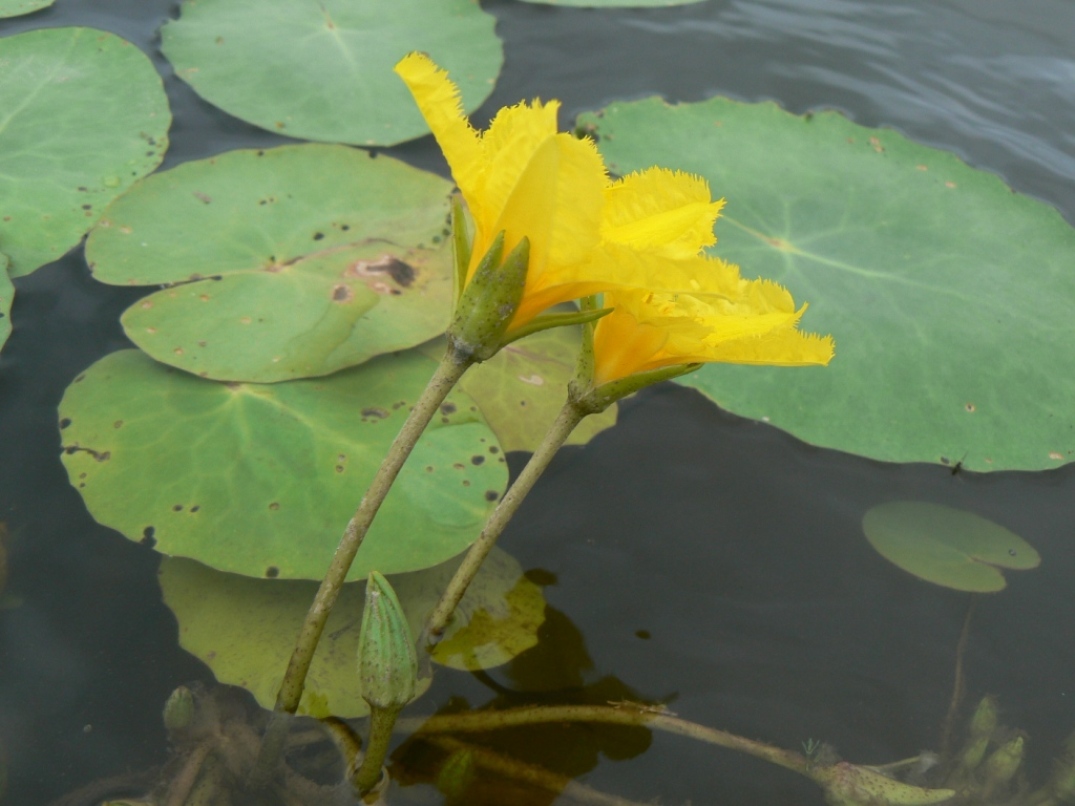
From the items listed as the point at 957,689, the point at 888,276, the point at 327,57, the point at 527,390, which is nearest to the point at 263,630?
the point at 527,390

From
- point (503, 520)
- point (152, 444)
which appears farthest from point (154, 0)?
point (503, 520)

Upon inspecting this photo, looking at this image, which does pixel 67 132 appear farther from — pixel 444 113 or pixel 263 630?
pixel 444 113

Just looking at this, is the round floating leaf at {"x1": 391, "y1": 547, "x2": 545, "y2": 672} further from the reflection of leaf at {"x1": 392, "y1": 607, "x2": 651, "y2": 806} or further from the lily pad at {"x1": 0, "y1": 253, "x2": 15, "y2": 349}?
the lily pad at {"x1": 0, "y1": 253, "x2": 15, "y2": 349}

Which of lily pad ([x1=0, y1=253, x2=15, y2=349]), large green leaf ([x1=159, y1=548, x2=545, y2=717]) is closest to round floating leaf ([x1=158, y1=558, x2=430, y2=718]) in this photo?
large green leaf ([x1=159, y1=548, x2=545, y2=717])

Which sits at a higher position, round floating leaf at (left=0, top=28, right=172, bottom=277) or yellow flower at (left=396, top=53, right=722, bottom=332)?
yellow flower at (left=396, top=53, right=722, bottom=332)

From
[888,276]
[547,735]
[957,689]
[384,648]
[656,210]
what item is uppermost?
[656,210]

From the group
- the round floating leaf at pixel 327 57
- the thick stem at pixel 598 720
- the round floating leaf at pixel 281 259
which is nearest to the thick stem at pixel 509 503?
the thick stem at pixel 598 720

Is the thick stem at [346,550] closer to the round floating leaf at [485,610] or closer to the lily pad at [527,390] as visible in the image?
the round floating leaf at [485,610]
